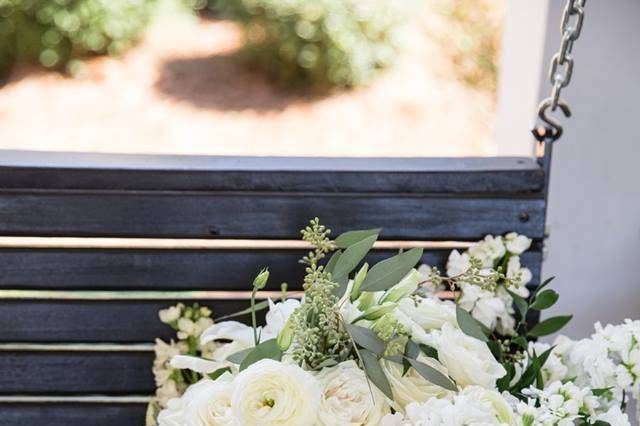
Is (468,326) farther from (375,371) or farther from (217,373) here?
(217,373)

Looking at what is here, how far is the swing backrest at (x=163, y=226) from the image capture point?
4.00 ft

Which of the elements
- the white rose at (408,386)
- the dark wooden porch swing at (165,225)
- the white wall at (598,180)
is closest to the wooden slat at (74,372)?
the dark wooden porch swing at (165,225)

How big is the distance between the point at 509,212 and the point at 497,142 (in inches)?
32.8

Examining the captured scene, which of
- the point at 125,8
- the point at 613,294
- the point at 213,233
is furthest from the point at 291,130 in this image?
the point at 213,233

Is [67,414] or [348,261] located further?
[67,414]

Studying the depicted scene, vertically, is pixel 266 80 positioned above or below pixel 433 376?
above

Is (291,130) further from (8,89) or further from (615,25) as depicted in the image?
(615,25)

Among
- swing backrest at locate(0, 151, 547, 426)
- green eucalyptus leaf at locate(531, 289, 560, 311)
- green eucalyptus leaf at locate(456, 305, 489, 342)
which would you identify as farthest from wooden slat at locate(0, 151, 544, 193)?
green eucalyptus leaf at locate(456, 305, 489, 342)

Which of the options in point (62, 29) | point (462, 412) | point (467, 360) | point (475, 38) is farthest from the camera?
point (62, 29)

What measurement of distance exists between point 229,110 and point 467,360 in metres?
4.01

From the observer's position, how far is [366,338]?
93 centimetres

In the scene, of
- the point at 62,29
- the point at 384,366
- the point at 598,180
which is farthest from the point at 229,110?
the point at 384,366

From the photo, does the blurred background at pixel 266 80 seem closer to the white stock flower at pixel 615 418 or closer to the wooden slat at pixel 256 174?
the wooden slat at pixel 256 174

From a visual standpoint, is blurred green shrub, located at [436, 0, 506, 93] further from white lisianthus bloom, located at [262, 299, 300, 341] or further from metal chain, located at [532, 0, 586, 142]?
white lisianthus bloom, located at [262, 299, 300, 341]
